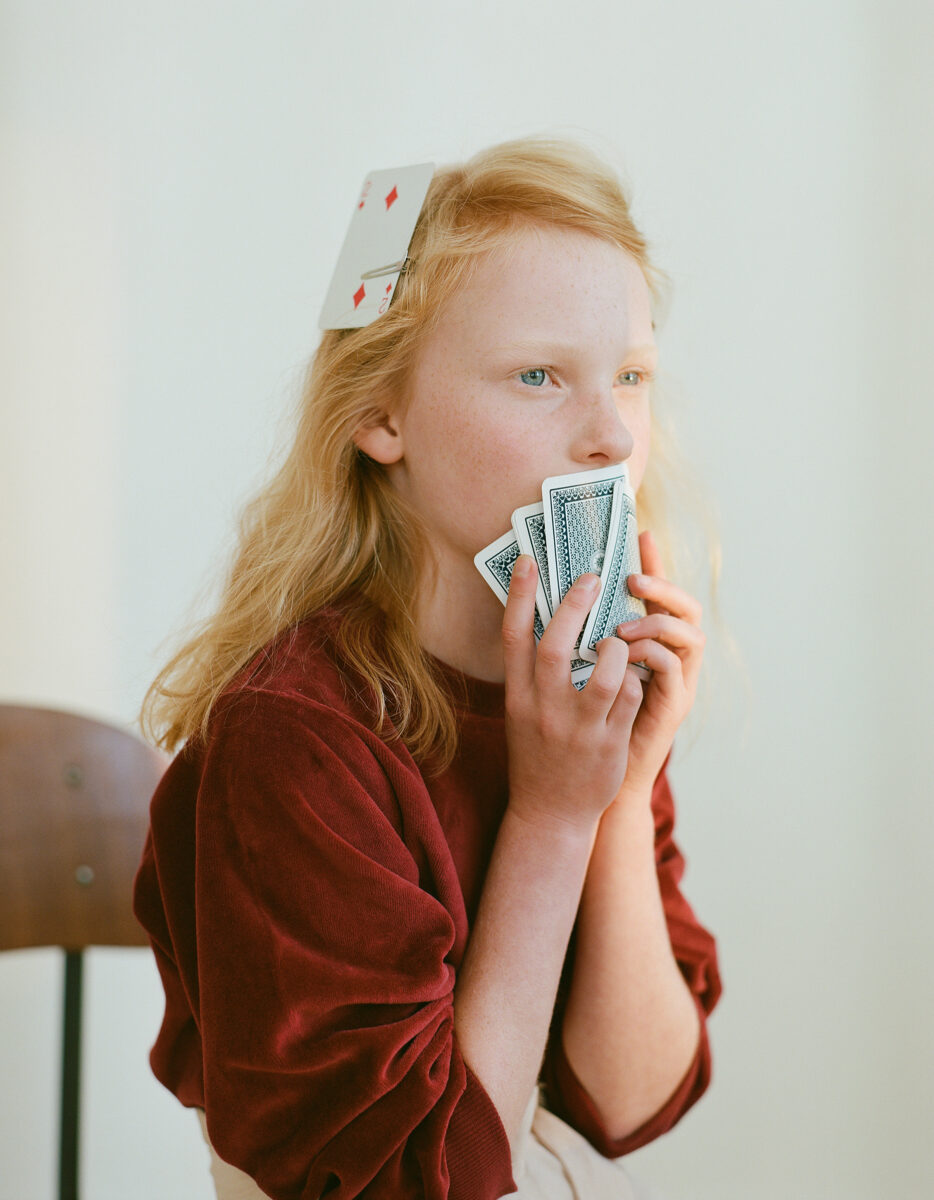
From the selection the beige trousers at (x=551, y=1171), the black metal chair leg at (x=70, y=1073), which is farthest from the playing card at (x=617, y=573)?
the black metal chair leg at (x=70, y=1073)

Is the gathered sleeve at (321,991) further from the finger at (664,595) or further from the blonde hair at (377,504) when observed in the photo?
the finger at (664,595)

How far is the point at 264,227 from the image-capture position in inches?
74.5

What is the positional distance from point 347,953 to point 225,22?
1.55 metres

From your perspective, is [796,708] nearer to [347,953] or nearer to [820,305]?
[820,305]

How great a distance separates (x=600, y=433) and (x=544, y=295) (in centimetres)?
12

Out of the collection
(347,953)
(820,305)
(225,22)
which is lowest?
(347,953)

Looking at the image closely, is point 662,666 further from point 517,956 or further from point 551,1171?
point 551,1171

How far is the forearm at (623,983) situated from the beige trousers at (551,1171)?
5 centimetres

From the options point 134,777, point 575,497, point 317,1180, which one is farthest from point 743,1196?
point 575,497

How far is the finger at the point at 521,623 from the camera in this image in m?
0.96

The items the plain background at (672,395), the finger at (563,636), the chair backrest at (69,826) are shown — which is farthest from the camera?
the plain background at (672,395)

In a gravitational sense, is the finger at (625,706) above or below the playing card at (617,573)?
below

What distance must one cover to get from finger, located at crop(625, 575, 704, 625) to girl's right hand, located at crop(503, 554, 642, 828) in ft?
0.18

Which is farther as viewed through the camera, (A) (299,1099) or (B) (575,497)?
(B) (575,497)
